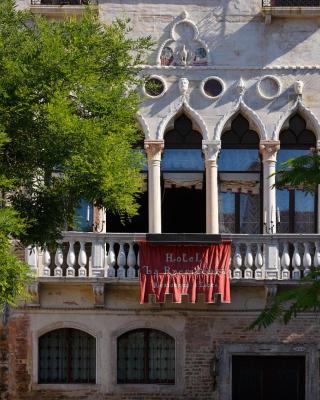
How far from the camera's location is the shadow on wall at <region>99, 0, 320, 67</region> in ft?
71.3

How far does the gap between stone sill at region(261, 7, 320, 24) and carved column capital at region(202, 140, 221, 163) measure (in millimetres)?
2483

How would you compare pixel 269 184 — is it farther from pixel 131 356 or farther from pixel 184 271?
pixel 131 356

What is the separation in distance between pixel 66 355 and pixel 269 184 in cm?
486

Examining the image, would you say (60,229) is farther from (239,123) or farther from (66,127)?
(239,123)

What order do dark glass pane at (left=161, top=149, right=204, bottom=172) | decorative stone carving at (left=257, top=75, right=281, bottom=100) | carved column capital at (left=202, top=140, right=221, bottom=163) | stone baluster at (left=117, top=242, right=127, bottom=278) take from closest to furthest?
stone baluster at (left=117, top=242, right=127, bottom=278)
carved column capital at (left=202, top=140, right=221, bottom=163)
decorative stone carving at (left=257, top=75, right=281, bottom=100)
dark glass pane at (left=161, top=149, right=204, bottom=172)

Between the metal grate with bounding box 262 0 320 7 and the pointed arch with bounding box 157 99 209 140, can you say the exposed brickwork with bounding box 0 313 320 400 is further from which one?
the metal grate with bounding box 262 0 320 7

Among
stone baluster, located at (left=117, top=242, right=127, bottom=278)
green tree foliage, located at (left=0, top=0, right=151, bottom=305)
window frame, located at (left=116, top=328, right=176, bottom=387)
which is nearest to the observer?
green tree foliage, located at (left=0, top=0, right=151, bottom=305)

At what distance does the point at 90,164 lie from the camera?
16.5 m

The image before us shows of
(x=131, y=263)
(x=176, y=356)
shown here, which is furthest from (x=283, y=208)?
(x=176, y=356)

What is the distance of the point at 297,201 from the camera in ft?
71.9

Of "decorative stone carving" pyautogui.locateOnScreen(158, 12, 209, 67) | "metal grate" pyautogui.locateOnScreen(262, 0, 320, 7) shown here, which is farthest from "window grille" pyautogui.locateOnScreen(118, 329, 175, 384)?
"metal grate" pyautogui.locateOnScreen(262, 0, 320, 7)

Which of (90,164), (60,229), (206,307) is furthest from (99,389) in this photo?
(90,164)

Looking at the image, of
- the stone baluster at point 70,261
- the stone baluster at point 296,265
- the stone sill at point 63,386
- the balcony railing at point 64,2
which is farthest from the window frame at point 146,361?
the balcony railing at point 64,2

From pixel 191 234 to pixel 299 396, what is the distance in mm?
3629
